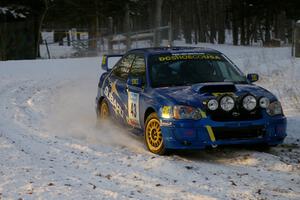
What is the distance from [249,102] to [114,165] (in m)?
1.91

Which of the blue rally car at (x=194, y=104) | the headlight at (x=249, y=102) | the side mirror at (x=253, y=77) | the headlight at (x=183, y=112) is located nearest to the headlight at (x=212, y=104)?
the blue rally car at (x=194, y=104)

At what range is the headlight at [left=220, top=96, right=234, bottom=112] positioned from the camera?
7113 millimetres

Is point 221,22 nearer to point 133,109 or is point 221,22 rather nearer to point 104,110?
point 104,110

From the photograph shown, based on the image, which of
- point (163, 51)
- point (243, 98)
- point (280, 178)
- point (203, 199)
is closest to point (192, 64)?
point (163, 51)

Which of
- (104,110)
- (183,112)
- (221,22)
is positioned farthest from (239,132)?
(221,22)

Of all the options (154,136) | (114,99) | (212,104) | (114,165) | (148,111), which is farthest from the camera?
(114,99)

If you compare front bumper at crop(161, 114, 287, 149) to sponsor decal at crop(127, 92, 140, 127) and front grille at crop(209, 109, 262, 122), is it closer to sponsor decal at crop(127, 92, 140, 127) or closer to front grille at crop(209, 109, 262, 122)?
front grille at crop(209, 109, 262, 122)

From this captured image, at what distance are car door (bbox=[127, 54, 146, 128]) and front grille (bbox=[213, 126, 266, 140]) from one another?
1423 mm

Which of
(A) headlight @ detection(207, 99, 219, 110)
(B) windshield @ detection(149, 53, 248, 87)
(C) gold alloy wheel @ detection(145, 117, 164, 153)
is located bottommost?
(C) gold alloy wheel @ detection(145, 117, 164, 153)

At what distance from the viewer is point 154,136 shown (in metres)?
7.65

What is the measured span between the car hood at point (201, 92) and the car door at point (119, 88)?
3.82 ft

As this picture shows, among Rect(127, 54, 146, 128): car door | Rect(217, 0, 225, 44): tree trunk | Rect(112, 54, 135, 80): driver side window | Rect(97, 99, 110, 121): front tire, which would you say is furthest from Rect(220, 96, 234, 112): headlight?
Rect(217, 0, 225, 44): tree trunk

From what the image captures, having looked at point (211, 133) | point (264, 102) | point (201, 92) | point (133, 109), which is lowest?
point (211, 133)

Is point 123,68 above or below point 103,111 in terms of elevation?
above
